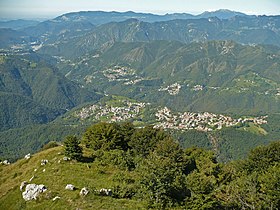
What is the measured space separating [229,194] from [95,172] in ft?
61.4

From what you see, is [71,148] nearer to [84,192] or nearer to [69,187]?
[69,187]

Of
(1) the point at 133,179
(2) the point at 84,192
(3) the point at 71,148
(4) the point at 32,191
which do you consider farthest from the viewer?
(3) the point at 71,148

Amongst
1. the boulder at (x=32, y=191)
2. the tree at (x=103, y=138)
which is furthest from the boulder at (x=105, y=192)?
the tree at (x=103, y=138)

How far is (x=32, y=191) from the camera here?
40.1 meters

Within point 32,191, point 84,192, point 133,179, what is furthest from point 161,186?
point 32,191

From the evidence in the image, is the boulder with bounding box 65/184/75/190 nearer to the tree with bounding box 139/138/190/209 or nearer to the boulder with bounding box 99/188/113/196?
the boulder with bounding box 99/188/113/196

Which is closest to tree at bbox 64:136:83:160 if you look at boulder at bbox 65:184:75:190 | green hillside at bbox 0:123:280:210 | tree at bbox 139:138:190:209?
green hillside at bbox 0:123:280:210

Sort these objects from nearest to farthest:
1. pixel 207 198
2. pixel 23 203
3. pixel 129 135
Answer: pixel 207 198, pixel 23 203, pixel 129 135

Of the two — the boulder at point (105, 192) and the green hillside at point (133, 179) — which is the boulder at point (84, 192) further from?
the boulder at point (105, 192)

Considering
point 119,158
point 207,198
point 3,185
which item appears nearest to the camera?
point 207,198

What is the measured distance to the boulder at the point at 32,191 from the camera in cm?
3948

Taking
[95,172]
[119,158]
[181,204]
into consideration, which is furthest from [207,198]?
[119,158]

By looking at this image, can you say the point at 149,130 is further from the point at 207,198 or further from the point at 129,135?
the point at 207,198

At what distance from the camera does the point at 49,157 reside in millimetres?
57844
